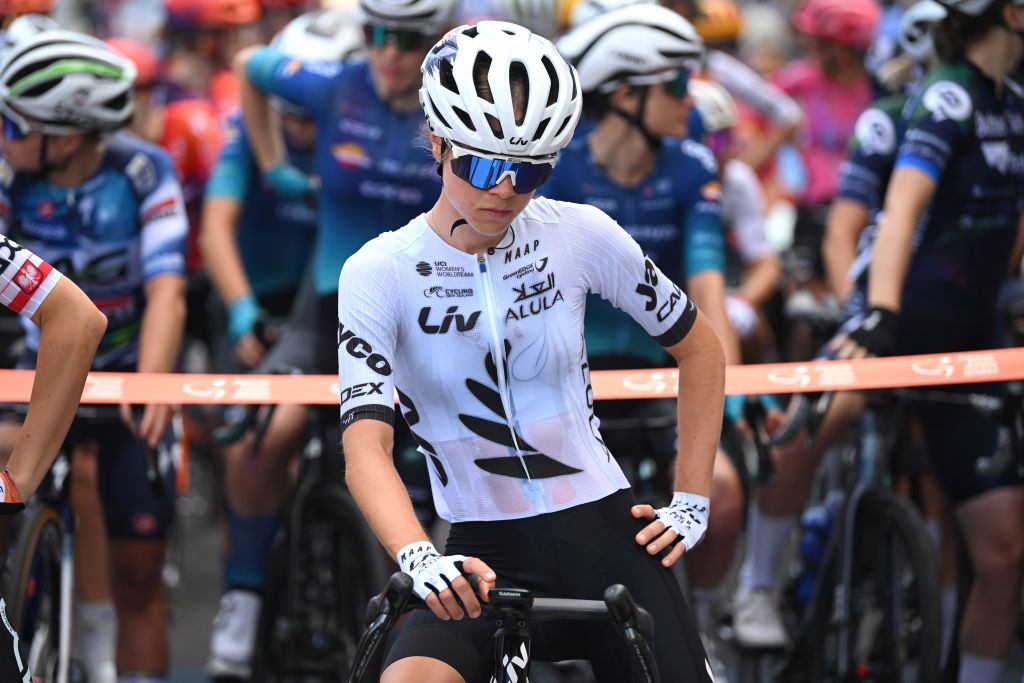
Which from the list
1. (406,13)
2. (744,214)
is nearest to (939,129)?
(406,13)

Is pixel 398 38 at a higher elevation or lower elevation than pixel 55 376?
lower

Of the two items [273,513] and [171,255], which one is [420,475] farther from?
[171,255]

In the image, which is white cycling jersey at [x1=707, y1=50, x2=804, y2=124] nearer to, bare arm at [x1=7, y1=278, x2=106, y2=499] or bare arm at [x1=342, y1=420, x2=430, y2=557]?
bare arm at [x1=7, y1=278, x2=106, y2=499]

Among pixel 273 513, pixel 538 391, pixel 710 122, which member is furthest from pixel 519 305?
pixel 710 122

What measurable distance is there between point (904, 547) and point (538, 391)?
2.25m

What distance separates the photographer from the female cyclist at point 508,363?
3.89 metres

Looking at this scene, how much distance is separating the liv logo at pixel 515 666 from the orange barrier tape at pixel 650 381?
224cm

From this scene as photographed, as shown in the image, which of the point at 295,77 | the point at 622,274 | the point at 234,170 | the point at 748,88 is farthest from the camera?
the point at 748,88

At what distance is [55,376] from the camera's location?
427 cm

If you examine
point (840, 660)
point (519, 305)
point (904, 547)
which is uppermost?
point (519, 305)

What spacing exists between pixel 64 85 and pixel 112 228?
1.81 feet

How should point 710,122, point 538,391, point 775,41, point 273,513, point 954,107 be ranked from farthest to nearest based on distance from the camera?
1. point 775,41
2. point 710,122
3. point 273,513
4. point 954,107
5. point 538,391

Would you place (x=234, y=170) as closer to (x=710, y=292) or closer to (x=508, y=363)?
(x=710, y=292)

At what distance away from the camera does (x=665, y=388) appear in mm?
6027
